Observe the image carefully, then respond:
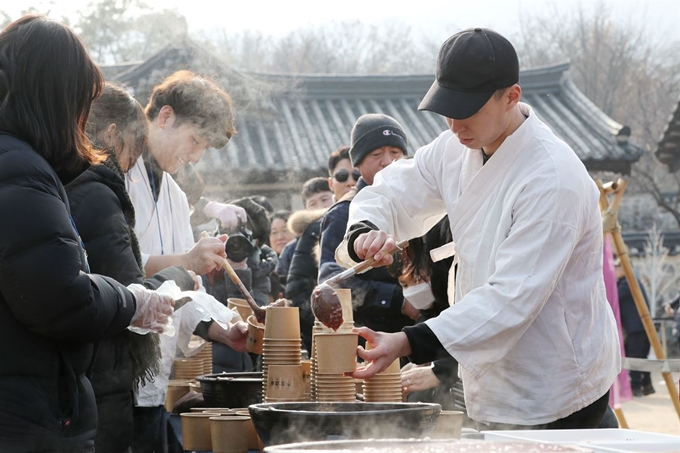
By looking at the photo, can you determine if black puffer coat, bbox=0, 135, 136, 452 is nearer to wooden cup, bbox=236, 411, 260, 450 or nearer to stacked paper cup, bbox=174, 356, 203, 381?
wooden cup, bbox=236, 411, 260, 450

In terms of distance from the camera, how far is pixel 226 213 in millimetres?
5059

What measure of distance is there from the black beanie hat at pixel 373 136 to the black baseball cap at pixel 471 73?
6.09ft

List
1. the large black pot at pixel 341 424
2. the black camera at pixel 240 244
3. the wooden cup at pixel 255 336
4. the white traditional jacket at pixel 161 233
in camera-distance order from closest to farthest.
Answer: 1. the large black pot at pixel 341 424
2. the wooden cup at pixel 255 336
3. the white traditional jacket at pixel 161 233
4. the black camera at pixel 240 244

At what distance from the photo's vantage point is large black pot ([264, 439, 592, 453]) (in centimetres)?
174

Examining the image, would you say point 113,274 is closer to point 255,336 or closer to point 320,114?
point 255,336

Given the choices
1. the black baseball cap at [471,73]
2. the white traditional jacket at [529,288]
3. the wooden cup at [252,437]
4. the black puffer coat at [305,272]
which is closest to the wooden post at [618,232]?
the black puffer coat at [305,272]

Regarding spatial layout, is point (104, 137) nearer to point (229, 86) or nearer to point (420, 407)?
point (420, 407)

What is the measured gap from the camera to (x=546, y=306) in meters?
2.70

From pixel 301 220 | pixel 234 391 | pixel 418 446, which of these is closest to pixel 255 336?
pixel 234 391

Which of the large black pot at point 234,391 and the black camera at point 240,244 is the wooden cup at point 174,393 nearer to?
the large black pot at point 234,391

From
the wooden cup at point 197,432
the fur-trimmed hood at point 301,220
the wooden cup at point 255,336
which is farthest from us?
the fur-trimmed hood at point 301,220

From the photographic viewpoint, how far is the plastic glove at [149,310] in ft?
8.44

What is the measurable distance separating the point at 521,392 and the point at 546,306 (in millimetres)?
282

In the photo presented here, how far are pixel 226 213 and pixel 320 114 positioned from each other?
1150 centimetres
